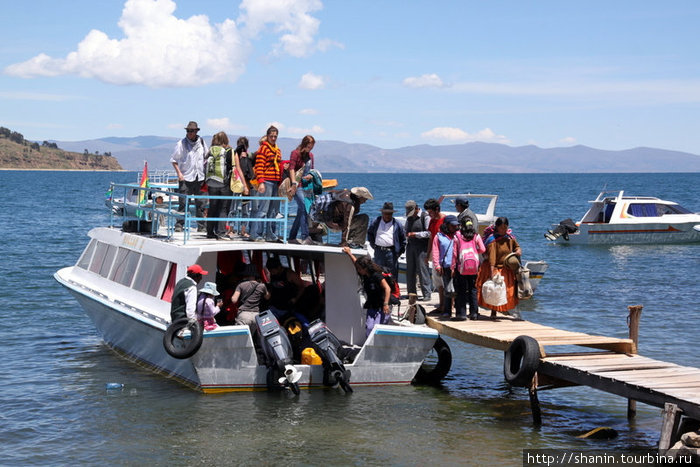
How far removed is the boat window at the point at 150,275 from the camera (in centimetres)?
1531

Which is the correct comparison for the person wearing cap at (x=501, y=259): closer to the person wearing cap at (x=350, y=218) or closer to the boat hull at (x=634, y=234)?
the person wearing cap at (x=350, y=218)

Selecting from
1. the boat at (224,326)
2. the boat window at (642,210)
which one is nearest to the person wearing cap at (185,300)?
the boat at (224,326)

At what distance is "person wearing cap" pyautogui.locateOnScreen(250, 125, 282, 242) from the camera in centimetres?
1552

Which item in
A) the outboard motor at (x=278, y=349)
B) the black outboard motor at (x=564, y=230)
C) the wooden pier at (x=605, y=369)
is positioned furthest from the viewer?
the black outboard motor at (x=564, y=230)

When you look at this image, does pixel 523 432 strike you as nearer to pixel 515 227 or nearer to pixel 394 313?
pixel 394 313

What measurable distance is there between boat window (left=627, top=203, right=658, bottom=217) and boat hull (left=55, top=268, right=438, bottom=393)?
3578 centimetres

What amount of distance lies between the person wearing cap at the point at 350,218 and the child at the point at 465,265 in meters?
1.67

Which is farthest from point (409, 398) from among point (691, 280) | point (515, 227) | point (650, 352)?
point (515, 227)

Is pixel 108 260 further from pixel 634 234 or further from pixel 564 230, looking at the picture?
pixel 634 234

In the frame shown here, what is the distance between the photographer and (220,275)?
1559 cm

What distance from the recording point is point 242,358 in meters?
13.7

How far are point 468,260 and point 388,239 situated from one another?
7.21ft

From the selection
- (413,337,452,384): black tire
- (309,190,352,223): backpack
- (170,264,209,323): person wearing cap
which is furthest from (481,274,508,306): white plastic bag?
(170,264,209,323): person wearing cap

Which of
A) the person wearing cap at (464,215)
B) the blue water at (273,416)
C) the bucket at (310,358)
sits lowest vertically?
the blue water at (273,416)
